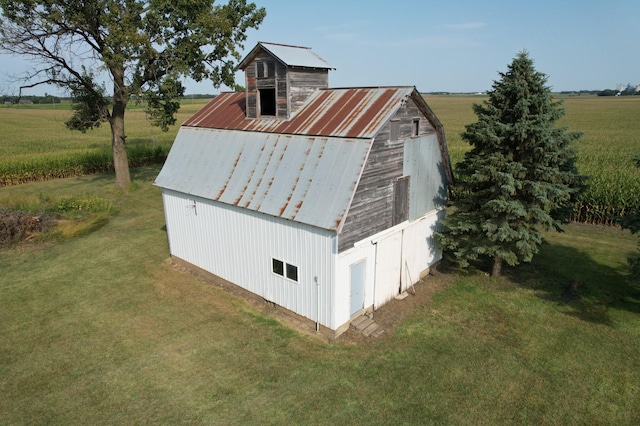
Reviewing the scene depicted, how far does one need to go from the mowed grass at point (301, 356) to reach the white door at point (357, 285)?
1.26 meters

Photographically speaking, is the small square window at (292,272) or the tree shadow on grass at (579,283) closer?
the small square window at (292,272)

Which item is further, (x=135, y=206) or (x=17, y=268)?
(x=135, y=206)

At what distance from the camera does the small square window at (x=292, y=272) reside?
1255 centimetres

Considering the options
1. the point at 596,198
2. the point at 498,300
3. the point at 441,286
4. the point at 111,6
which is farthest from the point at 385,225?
the point at 111,6

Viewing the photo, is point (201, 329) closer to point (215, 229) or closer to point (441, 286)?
point (215, 229)

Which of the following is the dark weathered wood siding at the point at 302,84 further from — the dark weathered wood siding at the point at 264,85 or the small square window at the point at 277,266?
the small square window at the point at 277,266

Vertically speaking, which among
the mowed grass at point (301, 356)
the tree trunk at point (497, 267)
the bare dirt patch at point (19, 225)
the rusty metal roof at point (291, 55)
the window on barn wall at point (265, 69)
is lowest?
the mowed grass at point (301, 356)

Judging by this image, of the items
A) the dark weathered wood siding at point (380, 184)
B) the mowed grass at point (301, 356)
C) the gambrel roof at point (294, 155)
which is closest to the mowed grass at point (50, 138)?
the gambrel roof at point (294, 155)

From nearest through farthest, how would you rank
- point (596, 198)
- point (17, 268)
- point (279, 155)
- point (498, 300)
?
point (279, 155) → point (498, 300) → point (17, 268) → point (596, 198)

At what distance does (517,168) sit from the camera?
45.6 ft

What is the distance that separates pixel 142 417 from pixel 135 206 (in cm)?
1893

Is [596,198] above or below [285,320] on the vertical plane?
above

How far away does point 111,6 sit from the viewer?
2300 centimetres

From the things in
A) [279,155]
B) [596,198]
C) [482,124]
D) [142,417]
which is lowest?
[142,417]
